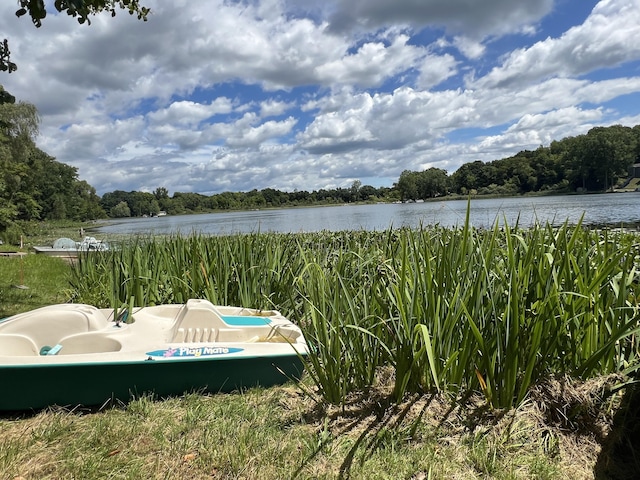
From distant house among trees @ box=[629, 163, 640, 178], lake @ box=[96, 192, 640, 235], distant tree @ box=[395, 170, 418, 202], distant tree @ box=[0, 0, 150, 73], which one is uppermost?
distant house among trees @ box=[629, 163, 640, 178]

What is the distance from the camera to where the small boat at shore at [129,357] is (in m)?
2.65

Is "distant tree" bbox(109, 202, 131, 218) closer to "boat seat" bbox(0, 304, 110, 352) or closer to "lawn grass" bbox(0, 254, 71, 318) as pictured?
"lawn grass" bbox(0, 254, 71, 318)

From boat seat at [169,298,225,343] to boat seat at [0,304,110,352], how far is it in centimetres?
57

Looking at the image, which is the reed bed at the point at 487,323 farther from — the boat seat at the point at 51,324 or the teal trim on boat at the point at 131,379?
the boat seat at the point at 51,324

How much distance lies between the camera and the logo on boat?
2850 mm

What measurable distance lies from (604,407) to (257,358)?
1.95 metres

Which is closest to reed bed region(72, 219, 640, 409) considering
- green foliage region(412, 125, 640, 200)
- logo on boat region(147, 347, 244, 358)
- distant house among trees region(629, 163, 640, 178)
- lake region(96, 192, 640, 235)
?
lake region(96, 192, 640, 235)

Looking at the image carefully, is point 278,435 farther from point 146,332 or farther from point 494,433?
point 146,332

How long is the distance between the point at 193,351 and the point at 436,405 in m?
1.59

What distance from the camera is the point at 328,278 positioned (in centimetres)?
283

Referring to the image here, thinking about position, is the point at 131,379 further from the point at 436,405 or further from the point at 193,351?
the point at 436,405

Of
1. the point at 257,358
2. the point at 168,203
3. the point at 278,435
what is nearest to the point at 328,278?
the point at 257,358

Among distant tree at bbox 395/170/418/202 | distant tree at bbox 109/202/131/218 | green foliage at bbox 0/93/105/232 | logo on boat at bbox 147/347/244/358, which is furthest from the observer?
distant tree at bbox 109/202/131/218

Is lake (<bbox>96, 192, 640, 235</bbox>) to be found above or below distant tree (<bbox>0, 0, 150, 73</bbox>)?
below
